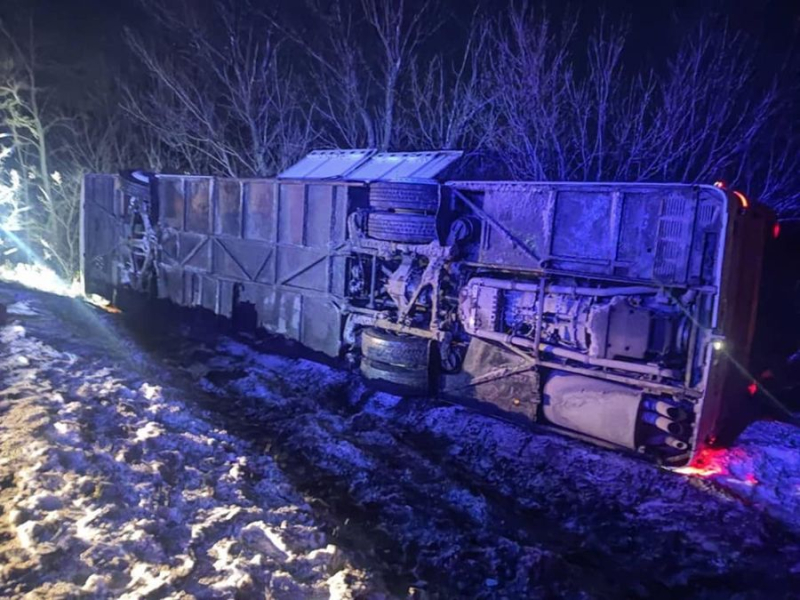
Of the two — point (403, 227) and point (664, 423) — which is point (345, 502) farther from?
point (403, 227)

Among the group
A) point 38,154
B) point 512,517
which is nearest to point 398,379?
point 512,517

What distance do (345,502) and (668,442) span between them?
3084 millimetres

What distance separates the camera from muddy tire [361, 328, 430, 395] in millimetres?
7086

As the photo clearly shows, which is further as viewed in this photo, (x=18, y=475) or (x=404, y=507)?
(x=404, y=507)

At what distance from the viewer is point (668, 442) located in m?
5.49

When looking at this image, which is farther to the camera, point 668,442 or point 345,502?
point 668,442

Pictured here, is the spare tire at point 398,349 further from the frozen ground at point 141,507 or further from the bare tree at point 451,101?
the bare tree at point 451,101

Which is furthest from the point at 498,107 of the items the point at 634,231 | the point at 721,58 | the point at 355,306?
the point at 634,231

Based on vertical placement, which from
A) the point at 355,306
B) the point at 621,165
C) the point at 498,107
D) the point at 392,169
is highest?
the point at 498,107

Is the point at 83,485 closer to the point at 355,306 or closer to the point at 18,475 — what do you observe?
the point at 18,475

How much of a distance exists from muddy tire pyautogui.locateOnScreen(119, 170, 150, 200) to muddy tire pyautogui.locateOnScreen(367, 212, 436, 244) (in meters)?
5.64

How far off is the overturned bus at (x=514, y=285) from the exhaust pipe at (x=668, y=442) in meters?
0.01

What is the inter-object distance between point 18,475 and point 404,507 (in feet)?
9.37

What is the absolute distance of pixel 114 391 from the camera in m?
6.25
